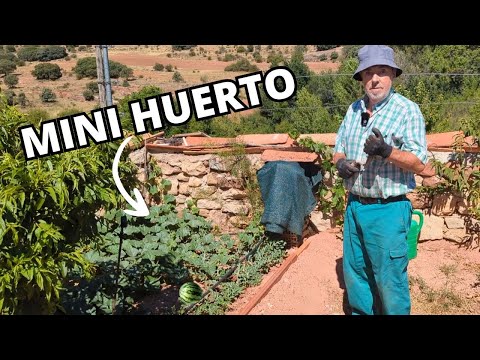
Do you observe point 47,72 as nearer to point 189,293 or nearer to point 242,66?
point 242,66

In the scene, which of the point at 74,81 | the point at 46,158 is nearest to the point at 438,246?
the point at 46,158

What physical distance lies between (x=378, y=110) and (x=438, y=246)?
2.67 meters

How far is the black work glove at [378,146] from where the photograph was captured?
8.98ft

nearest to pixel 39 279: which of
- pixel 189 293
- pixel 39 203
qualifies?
pixel 39 203

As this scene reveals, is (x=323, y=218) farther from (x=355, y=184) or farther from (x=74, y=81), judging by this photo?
(x=74, y=81)

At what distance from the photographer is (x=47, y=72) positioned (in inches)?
1097

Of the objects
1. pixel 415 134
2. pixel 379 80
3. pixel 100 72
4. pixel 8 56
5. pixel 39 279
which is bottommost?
pixel 39 279

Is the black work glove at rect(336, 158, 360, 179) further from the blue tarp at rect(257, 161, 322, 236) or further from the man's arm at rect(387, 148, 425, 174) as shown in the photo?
the blue tarp at rect(257, 161, 322, 236)

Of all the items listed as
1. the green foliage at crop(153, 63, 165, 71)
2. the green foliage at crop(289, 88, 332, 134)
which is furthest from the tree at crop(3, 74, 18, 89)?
the green foliage at crop(289, 88, 332, 134)

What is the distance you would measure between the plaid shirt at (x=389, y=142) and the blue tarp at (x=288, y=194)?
6.51ft

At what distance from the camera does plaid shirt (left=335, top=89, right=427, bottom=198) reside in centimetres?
288

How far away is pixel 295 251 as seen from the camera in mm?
5059

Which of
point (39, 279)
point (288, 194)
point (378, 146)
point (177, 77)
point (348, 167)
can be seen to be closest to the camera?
point (39, 279)

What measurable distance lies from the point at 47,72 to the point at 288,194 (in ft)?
86.8
